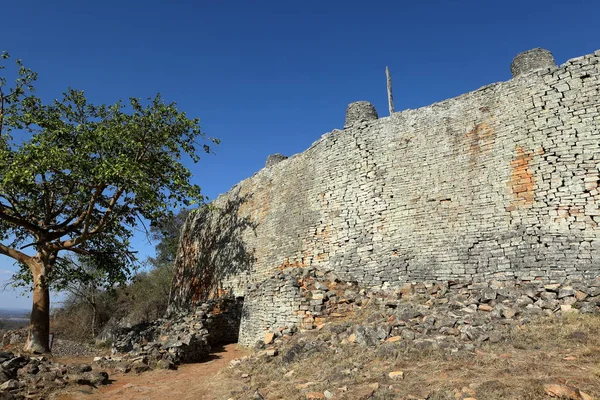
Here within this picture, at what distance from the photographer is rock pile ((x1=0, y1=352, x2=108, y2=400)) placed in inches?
275

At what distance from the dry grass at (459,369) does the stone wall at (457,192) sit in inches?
89.3

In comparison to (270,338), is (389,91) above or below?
above

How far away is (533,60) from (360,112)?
514 cm

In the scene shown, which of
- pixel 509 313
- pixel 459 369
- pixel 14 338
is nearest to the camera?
pixel 459 369

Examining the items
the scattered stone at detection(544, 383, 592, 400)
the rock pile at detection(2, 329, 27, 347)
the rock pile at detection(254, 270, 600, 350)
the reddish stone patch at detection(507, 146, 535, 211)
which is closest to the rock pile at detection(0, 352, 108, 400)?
the rock pile at detection(254, 270, 600, 350)

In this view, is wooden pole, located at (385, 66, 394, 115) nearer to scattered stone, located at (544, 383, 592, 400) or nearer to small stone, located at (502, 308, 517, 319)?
small stone, located at (502, 308, 517, 319)

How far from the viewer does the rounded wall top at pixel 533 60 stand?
10.2 metres

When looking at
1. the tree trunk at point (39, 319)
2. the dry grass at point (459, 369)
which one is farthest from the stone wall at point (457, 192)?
the tree trunk at point (39, 319)

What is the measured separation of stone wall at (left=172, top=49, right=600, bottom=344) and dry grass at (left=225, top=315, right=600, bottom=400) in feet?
7.44

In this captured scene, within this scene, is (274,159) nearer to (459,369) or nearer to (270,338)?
(270,338)

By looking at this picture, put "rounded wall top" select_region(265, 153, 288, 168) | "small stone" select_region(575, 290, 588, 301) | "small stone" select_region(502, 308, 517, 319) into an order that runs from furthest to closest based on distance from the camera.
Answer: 1. "rounded wall top" select_region(265, 153, 288, 168)
2. "small stone" select_region(502, 308, 517, 319)
3. "small stone" select_region(575, 290, 588, 301)

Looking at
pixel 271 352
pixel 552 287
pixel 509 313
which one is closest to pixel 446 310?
pixel 509 313

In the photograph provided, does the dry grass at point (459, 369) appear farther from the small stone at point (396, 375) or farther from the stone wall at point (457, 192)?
the stone wall at point (457, 192)

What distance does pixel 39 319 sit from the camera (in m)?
12.2
